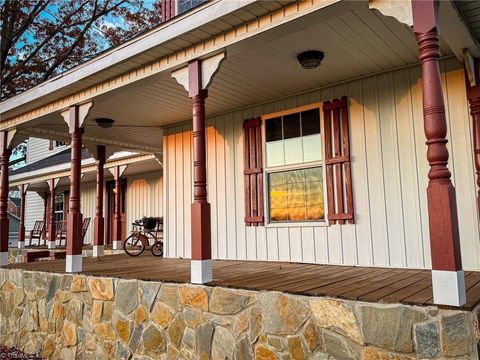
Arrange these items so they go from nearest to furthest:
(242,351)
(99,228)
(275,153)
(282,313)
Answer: (282,313), (242,351), (275,153), (99,228)

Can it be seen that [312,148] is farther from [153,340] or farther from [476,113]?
[153,340]

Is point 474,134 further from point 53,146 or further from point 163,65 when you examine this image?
point 53,146

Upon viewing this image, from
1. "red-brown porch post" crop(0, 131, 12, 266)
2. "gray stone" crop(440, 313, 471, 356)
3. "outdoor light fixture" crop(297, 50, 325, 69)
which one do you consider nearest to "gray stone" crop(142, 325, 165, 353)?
"gray stone" crop(440, 313, 471, 356)

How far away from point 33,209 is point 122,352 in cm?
1375

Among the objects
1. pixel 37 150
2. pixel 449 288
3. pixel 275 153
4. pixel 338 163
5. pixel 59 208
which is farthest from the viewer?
pixel 37 150

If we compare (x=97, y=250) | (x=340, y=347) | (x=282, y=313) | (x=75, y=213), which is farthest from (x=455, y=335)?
(x=97, y=250)

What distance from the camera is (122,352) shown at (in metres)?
4.09

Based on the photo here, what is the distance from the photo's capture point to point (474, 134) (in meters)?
4.03

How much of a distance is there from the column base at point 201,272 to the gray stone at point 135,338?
→ 0.82m

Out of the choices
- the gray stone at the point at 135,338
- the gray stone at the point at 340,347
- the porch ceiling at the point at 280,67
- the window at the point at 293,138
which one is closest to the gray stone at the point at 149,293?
the gray stone at the point at 135,338

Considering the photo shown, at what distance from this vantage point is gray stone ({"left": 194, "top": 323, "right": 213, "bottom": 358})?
349cm

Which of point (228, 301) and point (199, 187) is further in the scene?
point (199, 187)

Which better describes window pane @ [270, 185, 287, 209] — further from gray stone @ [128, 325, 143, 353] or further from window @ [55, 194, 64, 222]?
window @ [55, 194, 64, 222]

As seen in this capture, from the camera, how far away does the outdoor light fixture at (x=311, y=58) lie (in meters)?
4.07
